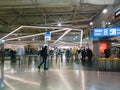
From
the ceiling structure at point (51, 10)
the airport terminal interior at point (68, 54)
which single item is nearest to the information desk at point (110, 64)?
the airport terminal interior at point (68, 54)

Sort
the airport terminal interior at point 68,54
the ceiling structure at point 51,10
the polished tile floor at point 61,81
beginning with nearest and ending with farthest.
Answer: the polished tile floor at point 61,81 → the airport terminal interior at point 68,54 → the ceiling structure at point 51,10

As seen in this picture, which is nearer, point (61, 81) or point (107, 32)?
point (61, 81)

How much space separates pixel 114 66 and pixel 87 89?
688 cm


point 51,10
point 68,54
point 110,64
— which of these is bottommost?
point 110,64

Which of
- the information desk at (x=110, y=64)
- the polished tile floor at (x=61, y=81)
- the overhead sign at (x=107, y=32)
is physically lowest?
the polished tile floor at (x=61, y=81)

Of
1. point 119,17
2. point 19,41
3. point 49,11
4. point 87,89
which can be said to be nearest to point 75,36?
point 19,41

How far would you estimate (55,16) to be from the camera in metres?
21.1

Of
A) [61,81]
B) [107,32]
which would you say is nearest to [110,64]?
[107,32]

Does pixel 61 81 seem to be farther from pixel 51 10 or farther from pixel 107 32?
pixel 51 10

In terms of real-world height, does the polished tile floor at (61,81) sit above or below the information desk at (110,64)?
below

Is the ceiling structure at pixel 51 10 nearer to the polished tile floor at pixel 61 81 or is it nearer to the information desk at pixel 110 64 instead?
the information desk at pixel 110 64

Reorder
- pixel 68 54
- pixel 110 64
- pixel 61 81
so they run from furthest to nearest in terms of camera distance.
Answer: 1. pixel 68 54
2. pixel 110 64
3. pixel 61 81

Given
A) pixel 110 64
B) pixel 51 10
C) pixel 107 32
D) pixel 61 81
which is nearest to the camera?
pixel 61 81

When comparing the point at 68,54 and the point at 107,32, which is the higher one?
the point at 107,32
